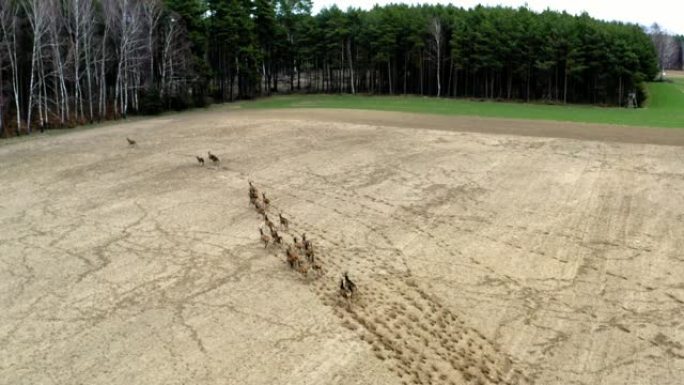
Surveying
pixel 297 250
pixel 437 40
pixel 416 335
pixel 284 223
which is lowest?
pixel 416 335

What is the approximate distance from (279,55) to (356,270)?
185 ft

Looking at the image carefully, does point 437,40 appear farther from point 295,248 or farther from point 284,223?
point 295,248

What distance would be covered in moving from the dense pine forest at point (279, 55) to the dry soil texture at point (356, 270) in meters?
17.0

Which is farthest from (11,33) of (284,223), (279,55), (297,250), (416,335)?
(416,335)

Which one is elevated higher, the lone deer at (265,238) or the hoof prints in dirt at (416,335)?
the lone deer at (265,238)

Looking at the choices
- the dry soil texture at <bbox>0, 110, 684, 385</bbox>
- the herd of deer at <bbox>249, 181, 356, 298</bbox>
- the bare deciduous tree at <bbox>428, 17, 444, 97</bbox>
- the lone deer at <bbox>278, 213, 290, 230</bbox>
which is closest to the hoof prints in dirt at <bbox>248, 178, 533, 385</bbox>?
the dry soil texture at <bbox>0, 110, 684, 385</bbox>

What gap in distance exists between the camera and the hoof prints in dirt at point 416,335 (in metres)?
9.42

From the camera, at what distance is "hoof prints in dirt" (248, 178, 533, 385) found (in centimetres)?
942

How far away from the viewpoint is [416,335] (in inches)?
414

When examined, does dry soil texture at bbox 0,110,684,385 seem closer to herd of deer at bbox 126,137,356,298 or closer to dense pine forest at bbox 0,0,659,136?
herd of deer at bbox 126,137,356,298

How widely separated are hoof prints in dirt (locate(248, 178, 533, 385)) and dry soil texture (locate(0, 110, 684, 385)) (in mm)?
40

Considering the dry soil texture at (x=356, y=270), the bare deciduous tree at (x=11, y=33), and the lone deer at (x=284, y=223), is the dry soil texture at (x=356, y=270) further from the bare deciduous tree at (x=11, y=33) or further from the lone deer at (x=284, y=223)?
the bare deciduous tree at (x=11, y=33)

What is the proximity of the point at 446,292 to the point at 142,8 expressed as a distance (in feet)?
127

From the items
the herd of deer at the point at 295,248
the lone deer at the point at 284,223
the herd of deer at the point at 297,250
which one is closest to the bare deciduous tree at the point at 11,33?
the herd of deer at the point at 295,248
